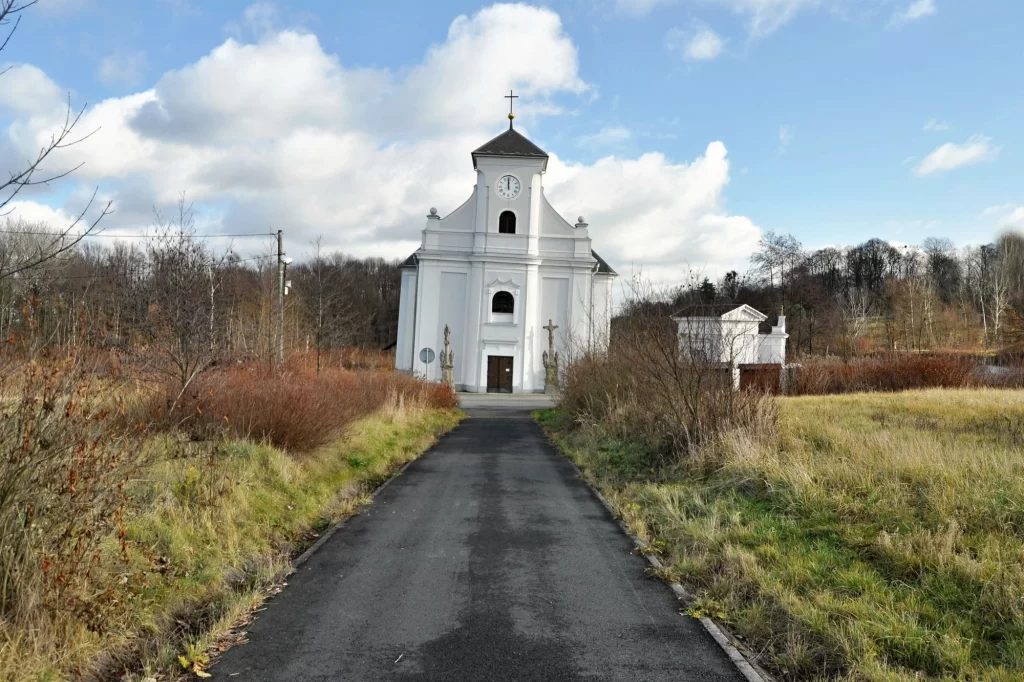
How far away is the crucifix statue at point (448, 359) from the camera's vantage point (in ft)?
131

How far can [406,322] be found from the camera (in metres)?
45.9

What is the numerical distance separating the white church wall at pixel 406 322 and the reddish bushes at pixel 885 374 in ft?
80.7

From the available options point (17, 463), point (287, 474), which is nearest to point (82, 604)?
point (17, 463)

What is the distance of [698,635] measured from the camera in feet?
15.9

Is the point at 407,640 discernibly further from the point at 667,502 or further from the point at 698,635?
the point at 667,502

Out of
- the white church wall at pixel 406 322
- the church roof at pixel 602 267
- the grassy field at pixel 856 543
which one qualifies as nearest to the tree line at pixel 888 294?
the church roof at pixel 602 267

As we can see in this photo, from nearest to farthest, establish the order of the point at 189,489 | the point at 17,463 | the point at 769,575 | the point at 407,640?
the point at 17,463
the point at 407,640
the point at 769,575
the point at 189,489

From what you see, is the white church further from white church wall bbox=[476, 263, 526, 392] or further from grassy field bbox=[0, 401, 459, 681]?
grassy field bbox=[0, 401, 459, 681]

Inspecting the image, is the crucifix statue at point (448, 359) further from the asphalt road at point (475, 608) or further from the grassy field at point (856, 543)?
the asphalt road at point (475, 608)

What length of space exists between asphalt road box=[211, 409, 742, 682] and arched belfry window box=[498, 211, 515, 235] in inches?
1362

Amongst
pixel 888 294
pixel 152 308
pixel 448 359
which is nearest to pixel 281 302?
pixel 152 308

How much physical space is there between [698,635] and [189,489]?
5.31m

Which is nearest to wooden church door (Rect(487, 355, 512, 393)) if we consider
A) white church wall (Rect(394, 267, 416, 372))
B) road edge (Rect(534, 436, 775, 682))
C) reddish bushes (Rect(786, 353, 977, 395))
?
white church wall (Rect(394, 267, 416, 372))

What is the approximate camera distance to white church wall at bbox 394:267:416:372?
1758 inches
